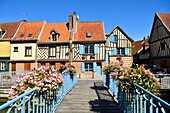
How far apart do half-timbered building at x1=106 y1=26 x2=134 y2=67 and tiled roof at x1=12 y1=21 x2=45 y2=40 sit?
954cm

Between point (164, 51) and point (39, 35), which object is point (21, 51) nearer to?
point (39, 35)

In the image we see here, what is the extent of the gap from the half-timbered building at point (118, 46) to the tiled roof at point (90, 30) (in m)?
1.53

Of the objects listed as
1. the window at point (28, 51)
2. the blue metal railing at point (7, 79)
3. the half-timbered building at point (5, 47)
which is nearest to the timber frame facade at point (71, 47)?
the window at point (28, 51)

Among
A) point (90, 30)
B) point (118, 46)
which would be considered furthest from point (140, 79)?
point (90, 30)

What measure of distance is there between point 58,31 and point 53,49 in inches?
114

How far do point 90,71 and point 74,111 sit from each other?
18263mm

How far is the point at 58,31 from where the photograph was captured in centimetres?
2611

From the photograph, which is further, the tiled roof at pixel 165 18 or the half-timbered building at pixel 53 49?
the half-timbered building at pixel 53 49

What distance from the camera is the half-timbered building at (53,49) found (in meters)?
24.4

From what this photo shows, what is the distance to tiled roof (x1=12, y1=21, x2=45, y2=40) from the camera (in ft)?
83.4

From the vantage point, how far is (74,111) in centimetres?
580

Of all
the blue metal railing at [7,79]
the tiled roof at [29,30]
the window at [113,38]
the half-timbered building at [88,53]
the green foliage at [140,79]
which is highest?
the tiled roof at [29,30]

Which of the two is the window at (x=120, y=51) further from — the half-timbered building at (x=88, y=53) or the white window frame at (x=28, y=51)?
the white window frame at (x=28, y=51)

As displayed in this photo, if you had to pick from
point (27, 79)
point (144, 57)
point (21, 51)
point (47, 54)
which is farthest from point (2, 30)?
point (27, 79)
